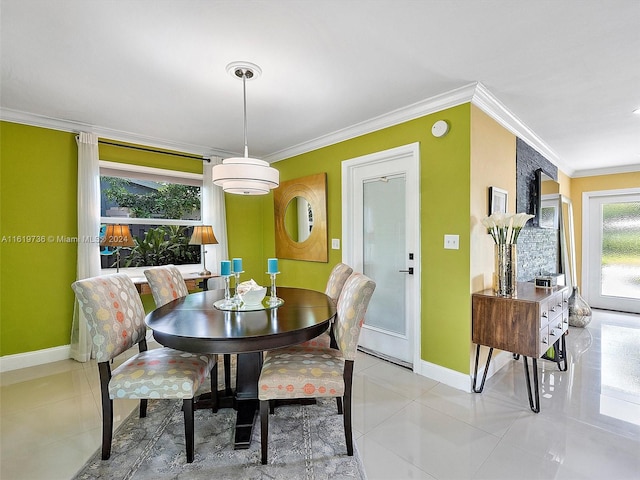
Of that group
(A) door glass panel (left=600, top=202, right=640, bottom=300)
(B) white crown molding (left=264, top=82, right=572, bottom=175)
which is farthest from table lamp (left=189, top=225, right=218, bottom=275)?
(A) door glass panel (left=600, top=202, right=640, bottom=300)

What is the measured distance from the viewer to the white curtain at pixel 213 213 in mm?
4035

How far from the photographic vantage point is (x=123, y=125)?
3.23 metres

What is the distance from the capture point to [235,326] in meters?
1.73

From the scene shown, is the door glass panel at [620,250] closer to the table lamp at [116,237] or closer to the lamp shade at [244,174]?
the lamp shade at [244,174]

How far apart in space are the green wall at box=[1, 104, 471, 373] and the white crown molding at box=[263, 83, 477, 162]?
0.05 meters

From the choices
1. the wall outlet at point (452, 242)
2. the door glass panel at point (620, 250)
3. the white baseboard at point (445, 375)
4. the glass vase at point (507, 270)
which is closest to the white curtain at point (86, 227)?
the white baseboard at point (445, 375)

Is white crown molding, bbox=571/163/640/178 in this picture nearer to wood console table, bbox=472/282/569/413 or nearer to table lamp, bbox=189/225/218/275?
wood console table, bbox=472/282/569/413

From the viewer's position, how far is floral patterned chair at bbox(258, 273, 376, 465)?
1702 mm

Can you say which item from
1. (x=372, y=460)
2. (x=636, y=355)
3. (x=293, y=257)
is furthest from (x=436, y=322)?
(x=636, y=355)

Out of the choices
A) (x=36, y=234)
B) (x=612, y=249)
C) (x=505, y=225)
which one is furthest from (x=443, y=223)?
(x=612, y=249)

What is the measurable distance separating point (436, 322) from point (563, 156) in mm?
3620

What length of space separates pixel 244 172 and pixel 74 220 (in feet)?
7.92

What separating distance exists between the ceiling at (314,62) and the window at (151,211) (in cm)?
55

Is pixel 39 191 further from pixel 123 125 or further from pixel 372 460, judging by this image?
pixel 372 460
